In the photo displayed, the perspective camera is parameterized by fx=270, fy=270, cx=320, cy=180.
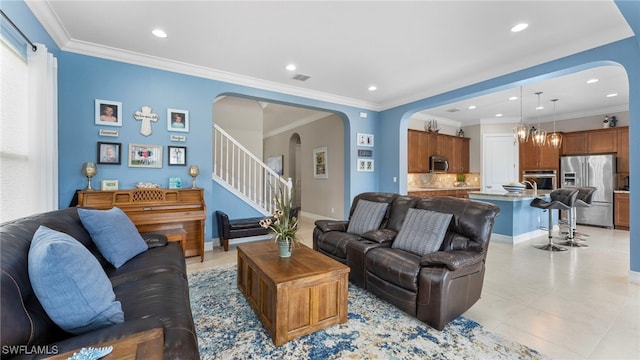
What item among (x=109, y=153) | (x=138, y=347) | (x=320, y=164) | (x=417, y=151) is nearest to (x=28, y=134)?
(x=109, y=153)

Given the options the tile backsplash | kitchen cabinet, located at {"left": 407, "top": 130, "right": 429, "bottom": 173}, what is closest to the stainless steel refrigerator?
the tile backsplash

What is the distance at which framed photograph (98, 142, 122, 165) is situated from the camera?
352 centimetres

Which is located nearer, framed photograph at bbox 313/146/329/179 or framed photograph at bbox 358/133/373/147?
framed photograph at bbox 358/133/373/147

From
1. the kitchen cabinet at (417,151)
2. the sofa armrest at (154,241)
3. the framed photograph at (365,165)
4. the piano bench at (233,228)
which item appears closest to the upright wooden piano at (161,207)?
the piano bench at (233,228)

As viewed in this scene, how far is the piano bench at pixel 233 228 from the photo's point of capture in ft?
13.6

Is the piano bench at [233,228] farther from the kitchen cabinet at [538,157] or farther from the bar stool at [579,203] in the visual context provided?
the kitchen cabinet at [538,157]

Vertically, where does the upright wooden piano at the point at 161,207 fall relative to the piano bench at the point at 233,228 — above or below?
above

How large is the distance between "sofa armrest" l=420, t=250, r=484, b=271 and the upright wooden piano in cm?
281

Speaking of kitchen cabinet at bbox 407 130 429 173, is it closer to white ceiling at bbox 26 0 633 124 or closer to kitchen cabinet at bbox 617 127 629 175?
white ceiling at bbox 26 0 633 124

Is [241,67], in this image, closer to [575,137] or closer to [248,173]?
[248,173]

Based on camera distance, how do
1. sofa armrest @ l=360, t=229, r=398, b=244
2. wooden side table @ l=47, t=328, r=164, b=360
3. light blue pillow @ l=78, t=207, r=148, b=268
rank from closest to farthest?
wooden side table @ l=47, t=328, r=164, b=360 → light blue pillow @ l=78, t=207, r=148, b=268 → sofa armrest @ l=360, t=229, r=398, b=244

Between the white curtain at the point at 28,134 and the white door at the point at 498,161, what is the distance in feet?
28.8

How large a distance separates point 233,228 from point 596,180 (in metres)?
7.95

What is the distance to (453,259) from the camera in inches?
81.0
